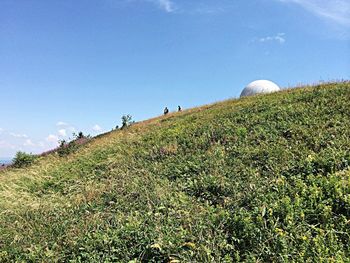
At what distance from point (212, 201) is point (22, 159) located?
1924 centimetres

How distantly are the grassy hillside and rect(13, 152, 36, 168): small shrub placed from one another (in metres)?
9.30

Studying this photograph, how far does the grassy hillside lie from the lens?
231 inches

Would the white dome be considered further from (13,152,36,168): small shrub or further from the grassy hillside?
the grassy hillside

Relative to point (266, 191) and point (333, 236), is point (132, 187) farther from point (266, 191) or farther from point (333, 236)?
point (333, 236)

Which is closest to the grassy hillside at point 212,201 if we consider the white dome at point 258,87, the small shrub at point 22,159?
the small shrub at point 22,159

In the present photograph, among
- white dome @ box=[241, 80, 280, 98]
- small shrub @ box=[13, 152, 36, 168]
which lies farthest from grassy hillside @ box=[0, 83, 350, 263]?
white dome @ box=[241, 80, 280, 98]

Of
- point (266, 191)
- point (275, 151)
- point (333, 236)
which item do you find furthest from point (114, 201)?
point (333, 236)

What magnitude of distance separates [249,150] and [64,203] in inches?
231

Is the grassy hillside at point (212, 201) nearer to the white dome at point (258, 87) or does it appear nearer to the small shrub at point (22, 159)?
the small shrub at point (22, 159)

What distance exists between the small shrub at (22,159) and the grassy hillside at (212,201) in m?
9.30

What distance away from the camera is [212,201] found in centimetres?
812

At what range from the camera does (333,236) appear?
5.64m

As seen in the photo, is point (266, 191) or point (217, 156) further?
point (217, 156)

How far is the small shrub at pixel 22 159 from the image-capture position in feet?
76.3
